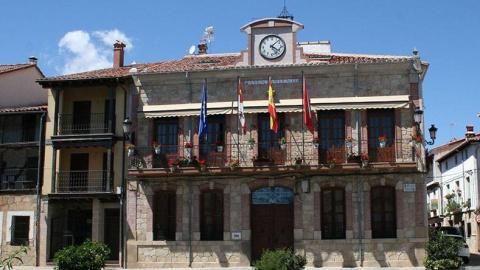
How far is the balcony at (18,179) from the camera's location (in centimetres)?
2755

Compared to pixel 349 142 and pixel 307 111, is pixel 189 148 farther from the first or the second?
pixel 349 142

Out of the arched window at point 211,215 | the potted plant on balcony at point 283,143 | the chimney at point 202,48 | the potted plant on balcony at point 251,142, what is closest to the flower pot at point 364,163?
the potted plant on balcony at point 283,143

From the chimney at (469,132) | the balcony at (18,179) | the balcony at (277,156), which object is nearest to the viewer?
the balcony at (277,156)

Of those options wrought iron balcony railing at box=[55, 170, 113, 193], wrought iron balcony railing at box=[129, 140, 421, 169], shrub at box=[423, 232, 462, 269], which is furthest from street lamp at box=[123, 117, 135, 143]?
shrub at box=[423, 232, 462, 269]

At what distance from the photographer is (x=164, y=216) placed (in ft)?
79.9

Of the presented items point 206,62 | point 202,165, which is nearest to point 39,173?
point 202,165

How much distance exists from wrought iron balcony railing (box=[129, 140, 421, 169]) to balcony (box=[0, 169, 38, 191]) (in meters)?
6.13

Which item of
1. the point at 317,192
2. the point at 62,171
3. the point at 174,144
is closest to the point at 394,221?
the point at 317,192

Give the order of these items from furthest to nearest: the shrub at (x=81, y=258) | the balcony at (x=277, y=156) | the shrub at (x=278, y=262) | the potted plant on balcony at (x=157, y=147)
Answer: the potted plant on balcony at (x=157, y=147), the balcony at (x=277, y=156), the shrub at (x=81, y=258), the shrub at (x=278, y=262)

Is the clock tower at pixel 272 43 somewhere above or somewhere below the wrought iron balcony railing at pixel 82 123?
above

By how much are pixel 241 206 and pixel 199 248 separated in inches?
91.8

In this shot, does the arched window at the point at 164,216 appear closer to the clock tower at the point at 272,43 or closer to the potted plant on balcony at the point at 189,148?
the potted plant on balcony at the point at 189,148

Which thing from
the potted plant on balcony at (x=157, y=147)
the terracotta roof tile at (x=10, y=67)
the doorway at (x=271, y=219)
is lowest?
the doorway at (x=271, y=219)

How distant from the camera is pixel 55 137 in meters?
25.6
